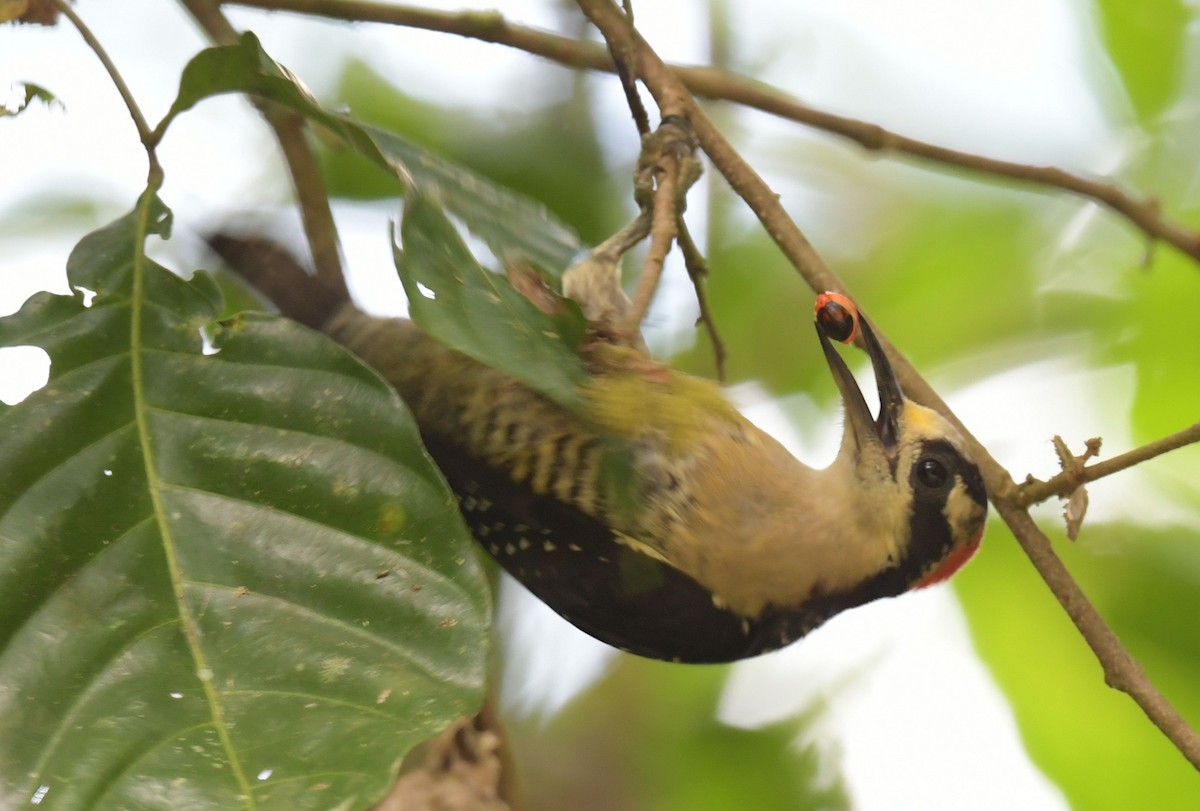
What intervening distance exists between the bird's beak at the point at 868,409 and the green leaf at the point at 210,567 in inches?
36.1

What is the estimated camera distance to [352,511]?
4.15ft

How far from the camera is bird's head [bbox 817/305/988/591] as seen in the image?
2.01m

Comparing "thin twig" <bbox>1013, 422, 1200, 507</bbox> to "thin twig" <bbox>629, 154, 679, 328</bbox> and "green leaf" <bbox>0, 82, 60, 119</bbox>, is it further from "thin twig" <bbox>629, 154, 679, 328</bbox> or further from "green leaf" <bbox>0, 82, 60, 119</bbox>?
"green leaf" <bbox>0, 82, 60, 119</bbox>

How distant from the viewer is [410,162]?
1.44 meters

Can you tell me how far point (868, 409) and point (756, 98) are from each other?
0.62 m

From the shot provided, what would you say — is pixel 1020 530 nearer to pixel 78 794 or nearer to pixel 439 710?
pixel 439 710

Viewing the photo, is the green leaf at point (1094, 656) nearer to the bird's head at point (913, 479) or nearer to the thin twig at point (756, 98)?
the bird's head at point (913, 479)

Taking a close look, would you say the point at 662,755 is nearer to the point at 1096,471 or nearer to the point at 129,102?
the point at 1096,471

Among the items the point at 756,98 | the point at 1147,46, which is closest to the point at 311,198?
the point at 756,98

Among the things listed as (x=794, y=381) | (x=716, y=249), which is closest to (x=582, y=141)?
(x=716, y=249)

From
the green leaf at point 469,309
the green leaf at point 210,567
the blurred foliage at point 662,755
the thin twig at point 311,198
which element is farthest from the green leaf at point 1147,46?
the green leaf at point 210,567

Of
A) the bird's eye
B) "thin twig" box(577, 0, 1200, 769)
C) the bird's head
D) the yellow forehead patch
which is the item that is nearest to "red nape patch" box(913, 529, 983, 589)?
the bird's head

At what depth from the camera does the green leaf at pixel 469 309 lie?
117 cm

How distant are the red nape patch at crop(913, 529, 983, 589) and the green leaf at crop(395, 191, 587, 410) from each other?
3.57 ft
